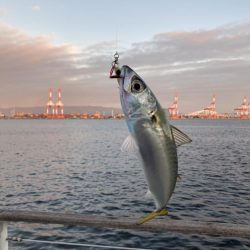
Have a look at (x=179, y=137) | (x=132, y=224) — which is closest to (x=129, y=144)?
(x=179, y=137)

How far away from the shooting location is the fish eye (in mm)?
1920

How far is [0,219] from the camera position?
14.0 feet

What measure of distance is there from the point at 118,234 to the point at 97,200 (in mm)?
7643

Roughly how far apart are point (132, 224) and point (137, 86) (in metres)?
2.28

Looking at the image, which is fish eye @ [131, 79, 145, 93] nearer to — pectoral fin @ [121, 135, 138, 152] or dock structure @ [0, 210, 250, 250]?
pectoral fin @ [121, 135, 138, 152]

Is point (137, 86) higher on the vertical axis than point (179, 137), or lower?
higher

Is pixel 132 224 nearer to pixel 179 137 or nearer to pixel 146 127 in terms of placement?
pixel 179 137

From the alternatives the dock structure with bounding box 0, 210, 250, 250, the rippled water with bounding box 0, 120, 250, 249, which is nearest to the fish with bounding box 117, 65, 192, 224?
the dock structure with bounding box 0, 210, 250, 250

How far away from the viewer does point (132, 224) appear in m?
3.78

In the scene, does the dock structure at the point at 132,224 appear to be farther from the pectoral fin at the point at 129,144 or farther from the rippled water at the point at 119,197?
the rippled water at the point at 119,197

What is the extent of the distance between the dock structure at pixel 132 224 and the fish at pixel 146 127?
6.38 ft

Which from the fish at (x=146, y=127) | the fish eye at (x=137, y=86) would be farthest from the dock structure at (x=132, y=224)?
the fish eye at (x=137, y=86)

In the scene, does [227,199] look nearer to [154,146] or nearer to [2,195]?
[2,195]

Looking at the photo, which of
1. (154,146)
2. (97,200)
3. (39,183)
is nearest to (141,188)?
(97,200)
